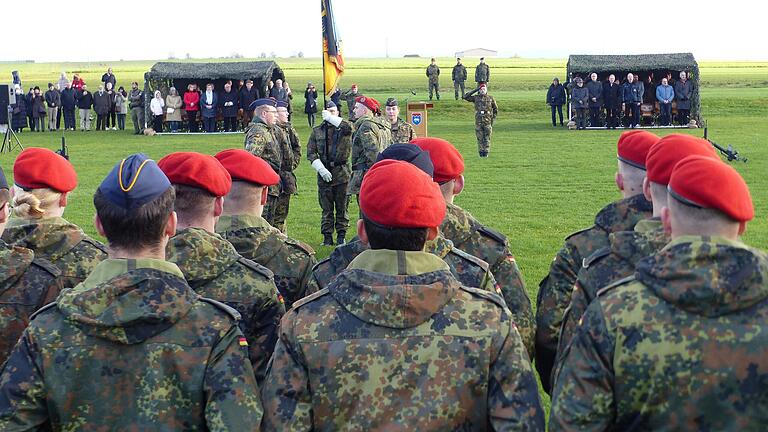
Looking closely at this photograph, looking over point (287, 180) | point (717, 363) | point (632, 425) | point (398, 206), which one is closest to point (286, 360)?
point (398, 206)

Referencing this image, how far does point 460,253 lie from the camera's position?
15.0 feet

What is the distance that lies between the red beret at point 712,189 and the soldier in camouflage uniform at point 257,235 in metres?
2.48

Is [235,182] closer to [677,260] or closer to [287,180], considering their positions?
[677,260]

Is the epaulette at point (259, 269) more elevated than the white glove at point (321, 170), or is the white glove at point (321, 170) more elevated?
the epaulette at point (259, 269)

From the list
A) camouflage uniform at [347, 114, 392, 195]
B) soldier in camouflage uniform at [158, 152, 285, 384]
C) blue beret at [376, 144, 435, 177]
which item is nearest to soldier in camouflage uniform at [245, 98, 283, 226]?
camouflage uniform at [347, 114, 392, 195]

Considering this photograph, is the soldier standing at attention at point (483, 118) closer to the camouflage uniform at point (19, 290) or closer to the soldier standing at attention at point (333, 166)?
the soldier standing at attention at point (333, 166)

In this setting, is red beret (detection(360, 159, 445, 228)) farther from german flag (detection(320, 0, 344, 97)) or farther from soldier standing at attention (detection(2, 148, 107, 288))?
german flag (detection(320, 0, 344, 97))

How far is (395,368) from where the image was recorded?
3.26m

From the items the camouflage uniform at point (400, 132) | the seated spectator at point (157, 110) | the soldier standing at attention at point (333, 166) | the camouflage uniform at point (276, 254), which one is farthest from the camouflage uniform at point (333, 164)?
the seated spectator at point (157, 110)

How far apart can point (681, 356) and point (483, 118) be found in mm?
22256

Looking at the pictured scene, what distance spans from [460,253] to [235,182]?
65.7 inches

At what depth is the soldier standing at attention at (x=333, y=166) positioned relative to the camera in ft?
44.8

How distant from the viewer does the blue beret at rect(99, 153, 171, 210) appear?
3.40 meters

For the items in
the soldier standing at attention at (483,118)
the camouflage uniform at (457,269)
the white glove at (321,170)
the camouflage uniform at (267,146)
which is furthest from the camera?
the soldier standing at attention at (483,118)
